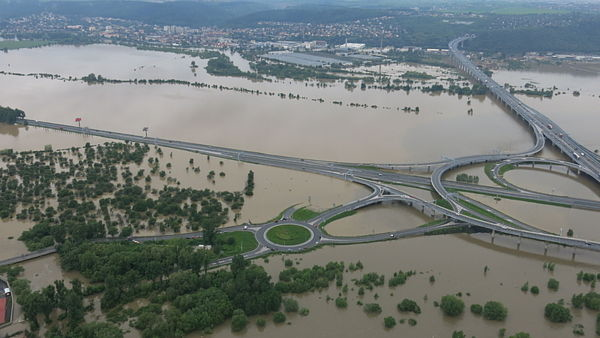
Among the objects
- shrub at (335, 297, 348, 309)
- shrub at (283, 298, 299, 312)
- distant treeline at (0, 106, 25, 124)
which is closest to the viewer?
shrub at (283, 298, 299, 312)

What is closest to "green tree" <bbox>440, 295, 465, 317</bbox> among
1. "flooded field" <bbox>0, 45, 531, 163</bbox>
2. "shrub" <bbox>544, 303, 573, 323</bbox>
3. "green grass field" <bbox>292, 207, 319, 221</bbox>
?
"shrub" <bbox>544, 303, 573, 323</bbox>

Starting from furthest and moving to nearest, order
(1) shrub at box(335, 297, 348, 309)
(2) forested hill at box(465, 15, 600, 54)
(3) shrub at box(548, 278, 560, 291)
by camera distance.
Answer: (2) forested hill at box(465, 15, 600, 54), (3) shrub at box(548, 278, 560, 291), (1) shrub at box(335, 297, 348, 309)

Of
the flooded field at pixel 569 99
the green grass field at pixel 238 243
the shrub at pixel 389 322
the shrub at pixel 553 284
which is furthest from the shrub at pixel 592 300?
the flooded field at pixel 569 99

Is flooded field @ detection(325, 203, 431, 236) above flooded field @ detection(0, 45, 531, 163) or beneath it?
beneath

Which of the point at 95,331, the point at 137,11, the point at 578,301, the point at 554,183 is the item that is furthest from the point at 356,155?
the point at 137,11

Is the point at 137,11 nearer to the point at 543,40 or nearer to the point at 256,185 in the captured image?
the point at 543,40

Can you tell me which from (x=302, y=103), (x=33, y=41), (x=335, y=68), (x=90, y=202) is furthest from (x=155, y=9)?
(x=90, y=202)

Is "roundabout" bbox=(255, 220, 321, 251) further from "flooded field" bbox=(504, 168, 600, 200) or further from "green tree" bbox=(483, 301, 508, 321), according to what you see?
"flooded field" bbox=(504, 168, 600, 200)
